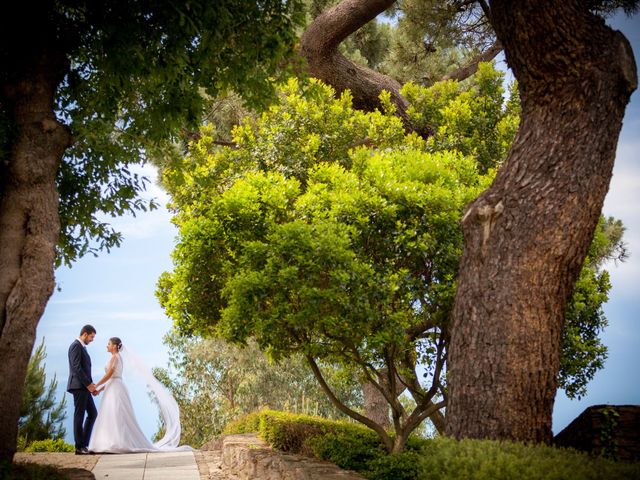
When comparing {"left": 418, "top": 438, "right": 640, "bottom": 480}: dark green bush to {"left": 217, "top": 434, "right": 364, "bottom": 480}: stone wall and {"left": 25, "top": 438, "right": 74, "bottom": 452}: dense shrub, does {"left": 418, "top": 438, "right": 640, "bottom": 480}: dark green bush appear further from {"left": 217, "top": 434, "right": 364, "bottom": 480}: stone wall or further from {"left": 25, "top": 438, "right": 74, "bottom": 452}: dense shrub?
{"left": 25, "top": 438, "right": 74, "bottom": 452}: dense shrub

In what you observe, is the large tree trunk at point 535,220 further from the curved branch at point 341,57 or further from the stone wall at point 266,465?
the curved branch at point 341,57

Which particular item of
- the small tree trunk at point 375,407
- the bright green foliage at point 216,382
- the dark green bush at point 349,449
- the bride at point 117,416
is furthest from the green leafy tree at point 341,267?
the bright green foliage at point 216,382

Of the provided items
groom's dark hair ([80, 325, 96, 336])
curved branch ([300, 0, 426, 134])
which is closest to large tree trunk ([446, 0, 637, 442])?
curved branch ([300, 0, 426, 134])

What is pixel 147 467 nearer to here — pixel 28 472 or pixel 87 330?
pixel 87 330

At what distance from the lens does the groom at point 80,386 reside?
34.2ft

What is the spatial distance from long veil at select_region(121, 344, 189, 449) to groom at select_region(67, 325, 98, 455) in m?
1.03

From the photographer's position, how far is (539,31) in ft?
21.0

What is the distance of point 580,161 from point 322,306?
11.7 ft

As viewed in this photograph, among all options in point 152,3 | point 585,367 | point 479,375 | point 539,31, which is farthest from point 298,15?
point 585,367

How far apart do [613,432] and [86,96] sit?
7874 mm

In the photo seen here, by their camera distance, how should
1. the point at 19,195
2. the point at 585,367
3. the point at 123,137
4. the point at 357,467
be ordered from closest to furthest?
the point at 19,195
the point at 357,467
the point at 123,137
the point at 585,367

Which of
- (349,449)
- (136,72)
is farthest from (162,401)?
(136,72)

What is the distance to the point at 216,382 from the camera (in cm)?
2034

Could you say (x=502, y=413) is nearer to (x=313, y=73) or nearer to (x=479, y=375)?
(x=479, y=375)
